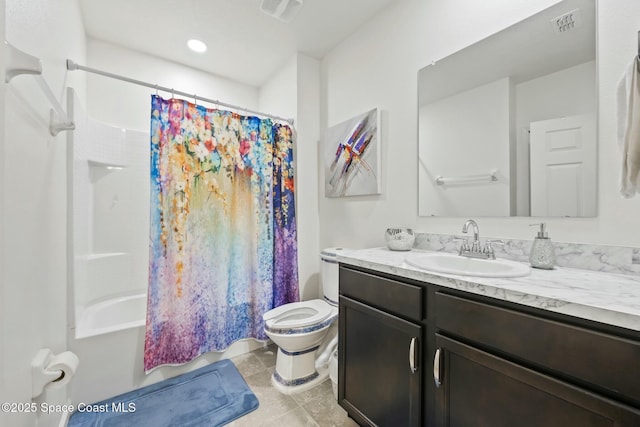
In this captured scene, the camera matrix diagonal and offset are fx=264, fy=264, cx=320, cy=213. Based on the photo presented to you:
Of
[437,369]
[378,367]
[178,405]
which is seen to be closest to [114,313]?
[178,405]

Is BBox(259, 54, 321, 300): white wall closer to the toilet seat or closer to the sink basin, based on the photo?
the toilet seat

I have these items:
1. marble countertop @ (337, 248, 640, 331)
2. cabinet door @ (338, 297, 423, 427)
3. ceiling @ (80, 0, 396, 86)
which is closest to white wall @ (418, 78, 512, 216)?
marble countertop @ (337, 248, 640, 331)

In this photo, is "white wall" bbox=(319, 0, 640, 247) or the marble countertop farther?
"white wall" bbox=(319, 0, 640, 247)

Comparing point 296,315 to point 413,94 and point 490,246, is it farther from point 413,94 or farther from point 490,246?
point 413,94

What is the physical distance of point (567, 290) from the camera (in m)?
0.76

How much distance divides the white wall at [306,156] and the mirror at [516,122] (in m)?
1.01

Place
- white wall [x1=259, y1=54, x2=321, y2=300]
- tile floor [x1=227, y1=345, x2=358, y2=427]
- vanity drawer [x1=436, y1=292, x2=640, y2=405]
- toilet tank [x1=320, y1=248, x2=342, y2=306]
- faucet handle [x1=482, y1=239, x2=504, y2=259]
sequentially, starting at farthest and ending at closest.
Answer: white wall [x1=259, y1=54, x2=321, y2=300], toilet tank [x1=320, y1=248, x2=342, y2=306], tile floor [x1=227, y1=345, x2=358, y2=427], faucet handle [x1=482, y1=239, x2=504, y2=259], vanity drawer [x1=436, y1=292, x2=640, y2=405]

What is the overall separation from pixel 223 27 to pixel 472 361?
2.48 metres

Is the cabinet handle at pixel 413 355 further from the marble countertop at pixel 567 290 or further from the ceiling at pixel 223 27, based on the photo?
the ceiling at pixel 223 27

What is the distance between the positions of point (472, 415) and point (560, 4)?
1626mm

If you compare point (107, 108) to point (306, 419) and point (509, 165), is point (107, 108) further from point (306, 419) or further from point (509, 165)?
point (509, 165)

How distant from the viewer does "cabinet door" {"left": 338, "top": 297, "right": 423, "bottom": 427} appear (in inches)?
41.4

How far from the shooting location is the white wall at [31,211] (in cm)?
70

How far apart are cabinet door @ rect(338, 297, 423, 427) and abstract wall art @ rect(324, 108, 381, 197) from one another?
0.88 meters
